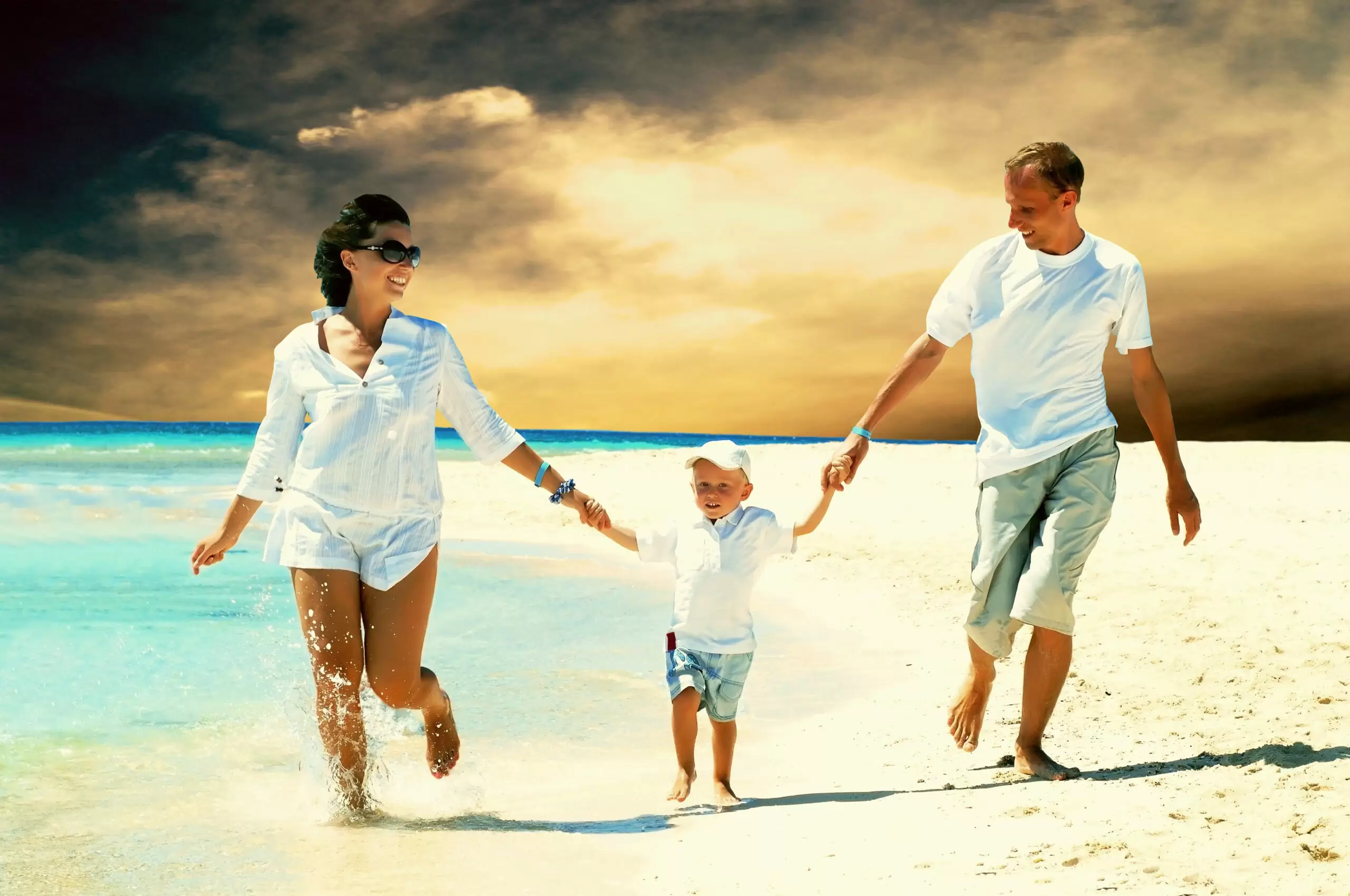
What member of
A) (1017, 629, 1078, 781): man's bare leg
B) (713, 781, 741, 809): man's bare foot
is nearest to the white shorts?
(713, 781, 741, 809): man's bare foot

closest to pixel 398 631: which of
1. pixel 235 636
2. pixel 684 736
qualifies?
pixel 684 736

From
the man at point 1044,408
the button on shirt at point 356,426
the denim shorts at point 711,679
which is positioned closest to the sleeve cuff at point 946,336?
the man at point 1044,408

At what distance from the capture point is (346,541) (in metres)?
4.01

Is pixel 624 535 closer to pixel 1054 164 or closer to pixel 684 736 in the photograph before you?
pixel 684 736

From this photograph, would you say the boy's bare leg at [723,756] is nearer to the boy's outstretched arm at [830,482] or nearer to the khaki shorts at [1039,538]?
the boy's outstretched arm at [830,482]

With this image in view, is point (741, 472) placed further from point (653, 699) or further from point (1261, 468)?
point (1261, 468)

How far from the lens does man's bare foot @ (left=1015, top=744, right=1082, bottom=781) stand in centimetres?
430

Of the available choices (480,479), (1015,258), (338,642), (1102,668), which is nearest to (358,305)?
(338,642)

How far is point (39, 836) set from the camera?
13.6 feet

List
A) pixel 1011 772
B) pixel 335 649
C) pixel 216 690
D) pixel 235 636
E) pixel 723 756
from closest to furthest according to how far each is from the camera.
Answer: pixel 335 649 < pixel 723 756 < pixel 1011 772 < pixel 216 690 < pixel 235 636

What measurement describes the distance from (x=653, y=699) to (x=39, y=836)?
3.29 m

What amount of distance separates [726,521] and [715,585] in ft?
0.93

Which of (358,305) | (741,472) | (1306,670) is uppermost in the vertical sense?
(358,305)

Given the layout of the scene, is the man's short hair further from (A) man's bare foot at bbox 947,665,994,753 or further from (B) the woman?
(B) the woman
